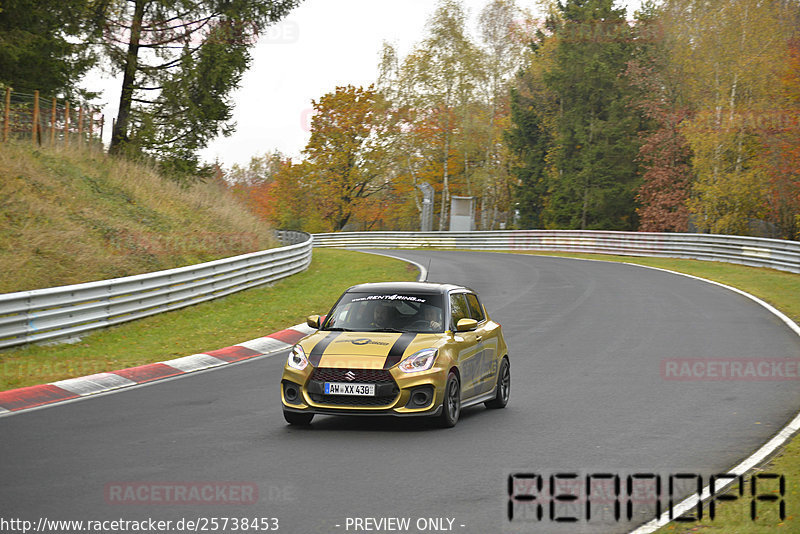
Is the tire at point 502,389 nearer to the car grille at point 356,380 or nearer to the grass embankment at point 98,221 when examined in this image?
the car grille at point 356,380

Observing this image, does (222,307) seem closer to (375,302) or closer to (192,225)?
(192,225)

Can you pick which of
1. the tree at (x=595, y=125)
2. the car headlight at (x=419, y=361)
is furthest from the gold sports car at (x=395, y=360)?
the tree at (x=595, y=125)

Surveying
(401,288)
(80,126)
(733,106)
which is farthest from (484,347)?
(733,106)

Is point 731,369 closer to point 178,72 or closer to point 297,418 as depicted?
point 297,418

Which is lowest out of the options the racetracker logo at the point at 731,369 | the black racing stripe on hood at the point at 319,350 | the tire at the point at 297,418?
the racetracker logo at the point at 731,369

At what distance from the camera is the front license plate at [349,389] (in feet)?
31.2

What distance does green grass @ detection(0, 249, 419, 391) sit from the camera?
13852 millimetres

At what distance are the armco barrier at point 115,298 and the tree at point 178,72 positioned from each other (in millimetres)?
10783

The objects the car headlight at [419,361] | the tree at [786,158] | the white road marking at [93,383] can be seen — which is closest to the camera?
the car headlight at [419,361]

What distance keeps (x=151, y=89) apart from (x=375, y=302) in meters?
26.8

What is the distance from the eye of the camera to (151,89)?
115 ft

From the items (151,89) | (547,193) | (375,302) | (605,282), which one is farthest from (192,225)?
(547,193)

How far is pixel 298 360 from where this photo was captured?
32.6 ft

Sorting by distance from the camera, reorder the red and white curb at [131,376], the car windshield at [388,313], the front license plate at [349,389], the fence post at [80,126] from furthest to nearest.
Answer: the fence post at [80,126] < the red and white curb at [131,376] < the car windshield at [388,313] < the front license plate at [349,389]
